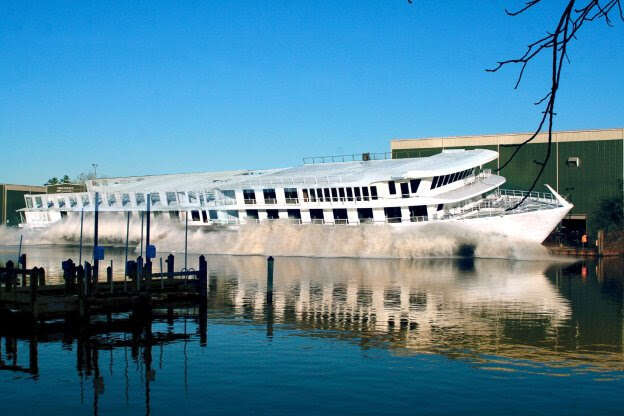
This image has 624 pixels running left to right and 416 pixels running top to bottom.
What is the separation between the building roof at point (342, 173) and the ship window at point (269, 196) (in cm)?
76

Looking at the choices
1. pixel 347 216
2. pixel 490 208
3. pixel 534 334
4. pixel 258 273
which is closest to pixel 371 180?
pixel 347 216

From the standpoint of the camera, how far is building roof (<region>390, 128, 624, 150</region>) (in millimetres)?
73375

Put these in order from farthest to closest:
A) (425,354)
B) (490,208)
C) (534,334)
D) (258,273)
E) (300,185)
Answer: (300,185) → (490,208) → (258,273) → (534,334) → (425,354)

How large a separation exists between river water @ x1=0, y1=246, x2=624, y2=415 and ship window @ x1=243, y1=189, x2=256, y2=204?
114ft

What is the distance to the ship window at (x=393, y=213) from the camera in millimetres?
63344

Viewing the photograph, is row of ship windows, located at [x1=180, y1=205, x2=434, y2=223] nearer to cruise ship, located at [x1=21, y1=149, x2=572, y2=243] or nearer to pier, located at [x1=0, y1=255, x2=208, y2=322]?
cruise ship, located at [x1=21, y1=149, x2=572, y2=243]

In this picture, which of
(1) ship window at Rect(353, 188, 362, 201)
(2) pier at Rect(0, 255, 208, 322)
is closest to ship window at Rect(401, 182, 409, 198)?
(1) ship window at Rect(353, 188, 362, 201)

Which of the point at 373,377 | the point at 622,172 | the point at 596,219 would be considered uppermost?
the point at 622,172

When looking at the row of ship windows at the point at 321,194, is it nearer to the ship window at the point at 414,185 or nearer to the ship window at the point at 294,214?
the ship window at the point at 294,214

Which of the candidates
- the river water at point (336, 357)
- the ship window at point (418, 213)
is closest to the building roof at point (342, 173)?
the ship window at point (418, 213)

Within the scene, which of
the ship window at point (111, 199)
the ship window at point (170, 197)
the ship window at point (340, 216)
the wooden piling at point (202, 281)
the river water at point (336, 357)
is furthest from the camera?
the ship window at point (111, 199)

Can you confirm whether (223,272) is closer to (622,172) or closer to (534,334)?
(534,334)

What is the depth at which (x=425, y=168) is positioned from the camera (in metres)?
64.1

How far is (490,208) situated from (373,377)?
4684 centimetres
